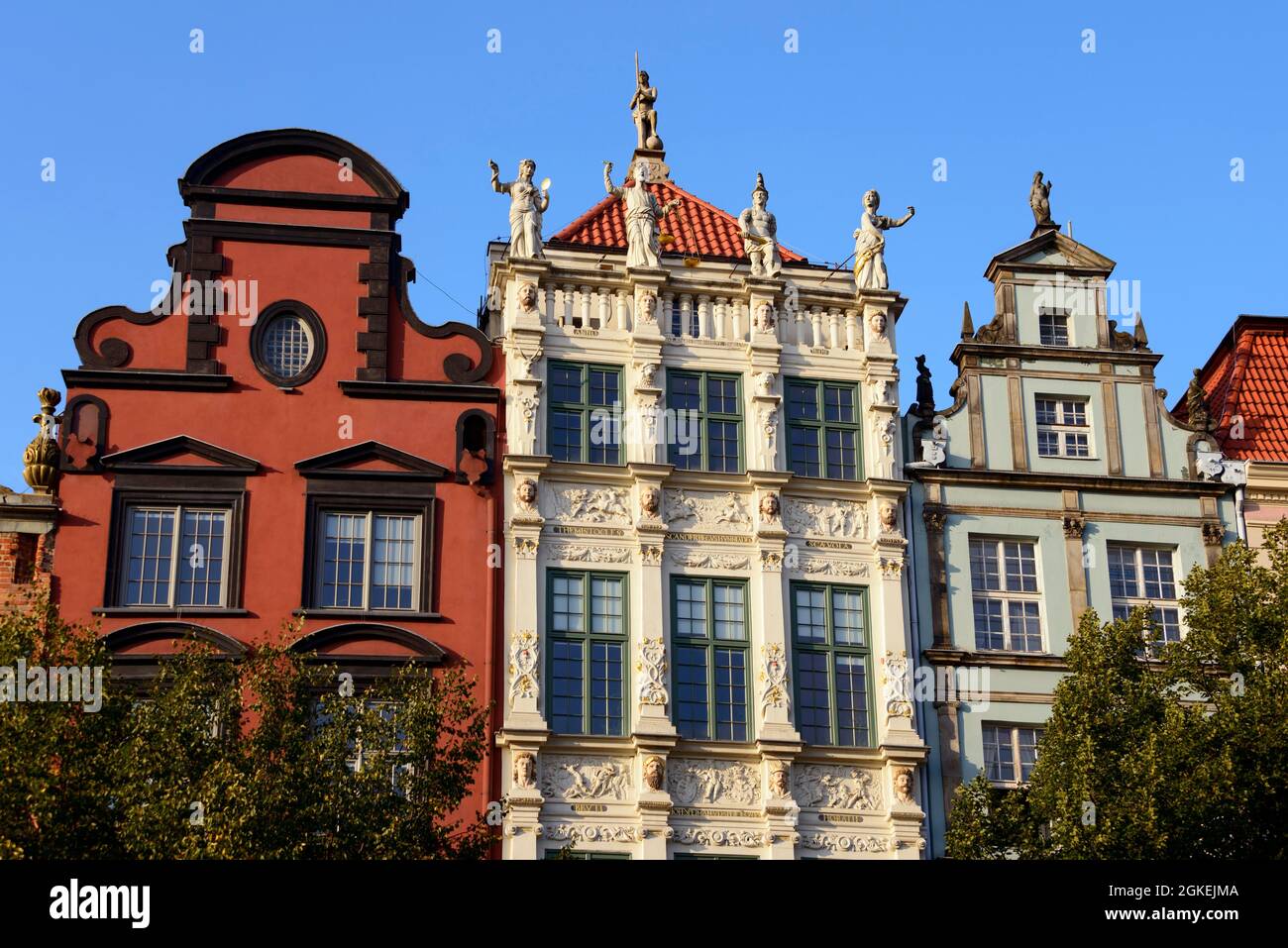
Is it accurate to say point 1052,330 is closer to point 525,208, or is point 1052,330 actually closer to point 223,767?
point 525,208

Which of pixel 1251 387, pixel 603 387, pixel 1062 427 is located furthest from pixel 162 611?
pixel 1251 387

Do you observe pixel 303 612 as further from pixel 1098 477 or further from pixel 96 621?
pixel 1098 477

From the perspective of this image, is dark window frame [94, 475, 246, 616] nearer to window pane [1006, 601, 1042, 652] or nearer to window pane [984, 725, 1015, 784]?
window pane [984, 725, 1015, 784]

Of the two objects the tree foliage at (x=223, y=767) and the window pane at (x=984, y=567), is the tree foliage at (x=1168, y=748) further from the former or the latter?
the tree foliage at (x=223, y=767)

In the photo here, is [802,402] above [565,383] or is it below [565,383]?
below

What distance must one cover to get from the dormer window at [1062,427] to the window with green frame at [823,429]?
3.64 m

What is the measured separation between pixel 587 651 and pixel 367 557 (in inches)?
161

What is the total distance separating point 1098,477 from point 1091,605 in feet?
8.11

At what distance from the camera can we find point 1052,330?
39844mm

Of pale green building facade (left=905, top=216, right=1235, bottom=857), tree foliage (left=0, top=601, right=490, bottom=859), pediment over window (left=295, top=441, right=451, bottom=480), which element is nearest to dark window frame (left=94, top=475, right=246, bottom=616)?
pediment over window (left=295, top=441, right=451, bottom=480)

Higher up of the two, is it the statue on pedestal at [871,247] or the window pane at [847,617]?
the statue on pedestal at [871,247]

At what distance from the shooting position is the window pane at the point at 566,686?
34.7 m

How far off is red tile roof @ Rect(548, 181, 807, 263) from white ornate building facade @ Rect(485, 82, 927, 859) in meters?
0.11

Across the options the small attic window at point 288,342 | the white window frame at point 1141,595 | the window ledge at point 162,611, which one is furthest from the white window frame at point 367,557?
the white window frame at point 1141,595
